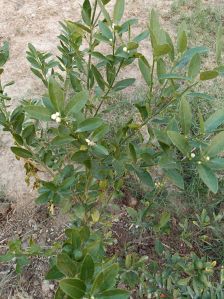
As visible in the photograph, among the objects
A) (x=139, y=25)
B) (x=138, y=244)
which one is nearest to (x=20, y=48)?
(x=139, y=25)

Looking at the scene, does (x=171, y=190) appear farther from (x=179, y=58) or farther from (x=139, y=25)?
(x=139, y=25)

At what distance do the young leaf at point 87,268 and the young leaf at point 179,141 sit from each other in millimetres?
388

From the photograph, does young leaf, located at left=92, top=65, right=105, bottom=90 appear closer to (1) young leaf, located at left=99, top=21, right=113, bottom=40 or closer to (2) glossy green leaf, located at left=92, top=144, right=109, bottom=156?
(1) young leaf, located at left=99, top=21, right=113, bottom=40

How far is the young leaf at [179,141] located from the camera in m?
1.07

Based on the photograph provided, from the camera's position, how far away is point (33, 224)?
212 cm

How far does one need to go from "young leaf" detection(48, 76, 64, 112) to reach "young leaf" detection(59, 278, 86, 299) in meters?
0.43

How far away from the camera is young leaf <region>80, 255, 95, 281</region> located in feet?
2.97

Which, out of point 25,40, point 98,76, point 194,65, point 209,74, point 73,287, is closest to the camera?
point 73,287

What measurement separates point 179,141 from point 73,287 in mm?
480

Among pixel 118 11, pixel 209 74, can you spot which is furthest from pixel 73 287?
pixel 118 11

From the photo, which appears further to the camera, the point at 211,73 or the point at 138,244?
the point at 138,244

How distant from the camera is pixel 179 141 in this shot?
1090 mm

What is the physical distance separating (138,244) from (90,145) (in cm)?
97

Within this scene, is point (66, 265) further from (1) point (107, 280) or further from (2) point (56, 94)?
(2) point (56, 94)
